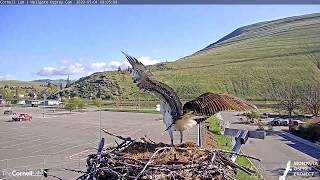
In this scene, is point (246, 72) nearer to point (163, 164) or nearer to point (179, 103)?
point (179, 103)

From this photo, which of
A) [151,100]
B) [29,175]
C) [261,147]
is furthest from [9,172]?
[151,100]

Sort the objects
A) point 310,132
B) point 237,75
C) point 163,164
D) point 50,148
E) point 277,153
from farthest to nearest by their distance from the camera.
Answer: point 237,75 → point 310,132 → point 277,153 → point 50,148 → point 163,164

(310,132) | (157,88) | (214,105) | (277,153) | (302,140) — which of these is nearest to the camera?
(214,105)

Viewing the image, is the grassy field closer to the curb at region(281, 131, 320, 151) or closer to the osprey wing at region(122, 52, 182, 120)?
the curb at region(281, 131, 320, 151)

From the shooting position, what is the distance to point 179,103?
7988 mm

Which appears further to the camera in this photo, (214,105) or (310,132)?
(310,132)

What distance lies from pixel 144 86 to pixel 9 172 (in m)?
13.3

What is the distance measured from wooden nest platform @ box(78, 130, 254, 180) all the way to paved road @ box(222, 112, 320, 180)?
12313 mm

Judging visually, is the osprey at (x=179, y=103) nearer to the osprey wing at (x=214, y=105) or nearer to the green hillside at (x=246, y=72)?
the osprey wing at (x=214, y=105)

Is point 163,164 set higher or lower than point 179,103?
lower

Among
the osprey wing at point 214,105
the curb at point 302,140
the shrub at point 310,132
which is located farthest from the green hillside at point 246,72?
the osprey wing at point 214,105

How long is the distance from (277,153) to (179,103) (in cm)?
2037

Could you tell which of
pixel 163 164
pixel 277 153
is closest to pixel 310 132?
pixel 277 153

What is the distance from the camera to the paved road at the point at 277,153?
70.0 feet
